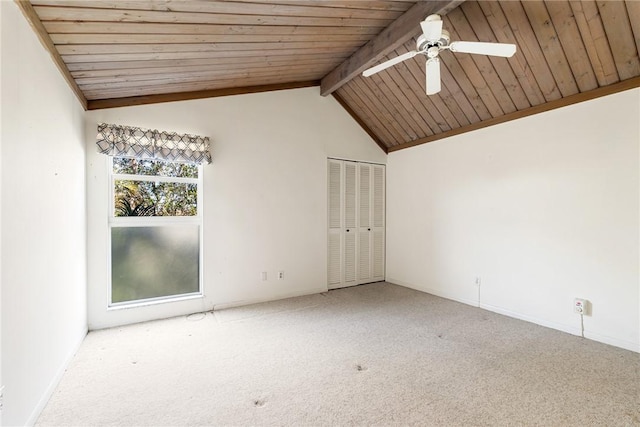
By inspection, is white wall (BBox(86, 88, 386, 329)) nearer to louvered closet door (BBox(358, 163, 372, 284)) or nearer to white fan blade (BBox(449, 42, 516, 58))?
louvered closet door (BBox(358, 163, 372, 284))

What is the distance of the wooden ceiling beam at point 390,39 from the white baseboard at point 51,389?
12.7ft

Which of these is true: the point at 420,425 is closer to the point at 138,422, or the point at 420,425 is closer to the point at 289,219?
the point at 138,422

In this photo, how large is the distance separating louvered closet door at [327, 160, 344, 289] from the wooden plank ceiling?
1373 mm

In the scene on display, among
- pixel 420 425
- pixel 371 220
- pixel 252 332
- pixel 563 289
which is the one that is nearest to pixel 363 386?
pixel 420 425

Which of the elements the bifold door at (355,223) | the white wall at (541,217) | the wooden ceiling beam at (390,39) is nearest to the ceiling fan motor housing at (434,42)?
the wooden ceiling beam at (390,39)

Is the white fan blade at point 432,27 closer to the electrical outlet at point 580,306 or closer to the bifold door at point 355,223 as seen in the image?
the bifold door at point 355,223

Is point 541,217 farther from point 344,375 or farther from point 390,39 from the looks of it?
point 344,375

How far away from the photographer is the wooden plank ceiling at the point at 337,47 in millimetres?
1926

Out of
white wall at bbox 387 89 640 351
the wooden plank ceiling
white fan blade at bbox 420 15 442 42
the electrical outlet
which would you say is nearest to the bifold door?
white wall at bbox 387 89 640 351

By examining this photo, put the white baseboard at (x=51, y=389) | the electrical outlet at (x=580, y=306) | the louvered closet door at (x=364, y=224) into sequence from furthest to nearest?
1. the louvered closet door at (x=364, y=224)
2. the electrical outlet at (x=580, y=306)
3. the white baseboard at (x=51, y=389)

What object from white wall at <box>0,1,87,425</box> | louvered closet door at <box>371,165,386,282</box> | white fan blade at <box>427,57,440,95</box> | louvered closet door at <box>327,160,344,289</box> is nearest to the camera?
white wall at <box>0,1,87,425</box>

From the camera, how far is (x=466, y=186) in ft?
12.6

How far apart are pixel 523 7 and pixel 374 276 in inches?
155

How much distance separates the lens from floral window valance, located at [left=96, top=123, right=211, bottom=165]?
9.29ft
